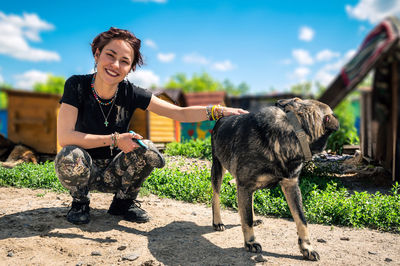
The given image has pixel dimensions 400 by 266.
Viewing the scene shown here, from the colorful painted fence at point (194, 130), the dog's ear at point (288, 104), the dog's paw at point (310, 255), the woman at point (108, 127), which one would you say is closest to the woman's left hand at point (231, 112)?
the woman at point (108, 127)

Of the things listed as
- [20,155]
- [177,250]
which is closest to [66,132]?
[177,250]

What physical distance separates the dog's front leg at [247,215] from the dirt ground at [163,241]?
0.27ft

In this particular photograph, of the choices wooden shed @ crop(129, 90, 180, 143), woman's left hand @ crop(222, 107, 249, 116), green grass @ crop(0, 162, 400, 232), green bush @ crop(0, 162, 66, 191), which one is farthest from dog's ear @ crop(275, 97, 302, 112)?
wooden shed @ crop(129, 90, 180, 143)

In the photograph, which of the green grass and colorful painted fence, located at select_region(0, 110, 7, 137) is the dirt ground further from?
colorful painted fence, located at select_region(0, 110, 7, 137)

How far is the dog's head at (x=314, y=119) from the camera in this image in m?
2.62

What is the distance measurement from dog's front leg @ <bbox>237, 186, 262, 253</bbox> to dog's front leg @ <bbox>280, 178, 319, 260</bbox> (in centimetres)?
36

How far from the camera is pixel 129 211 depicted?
3730mm

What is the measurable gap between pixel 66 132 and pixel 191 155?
480 cm

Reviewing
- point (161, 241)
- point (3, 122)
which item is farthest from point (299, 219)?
point (3, 122)

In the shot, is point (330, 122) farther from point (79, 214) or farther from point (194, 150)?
point (194, 150)

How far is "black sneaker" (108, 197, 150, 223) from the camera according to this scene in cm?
366

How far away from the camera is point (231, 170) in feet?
9.55

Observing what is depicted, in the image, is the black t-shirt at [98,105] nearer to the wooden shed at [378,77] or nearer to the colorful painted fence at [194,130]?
the wooden shed at [378,77]

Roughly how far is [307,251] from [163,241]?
55.5 inches
